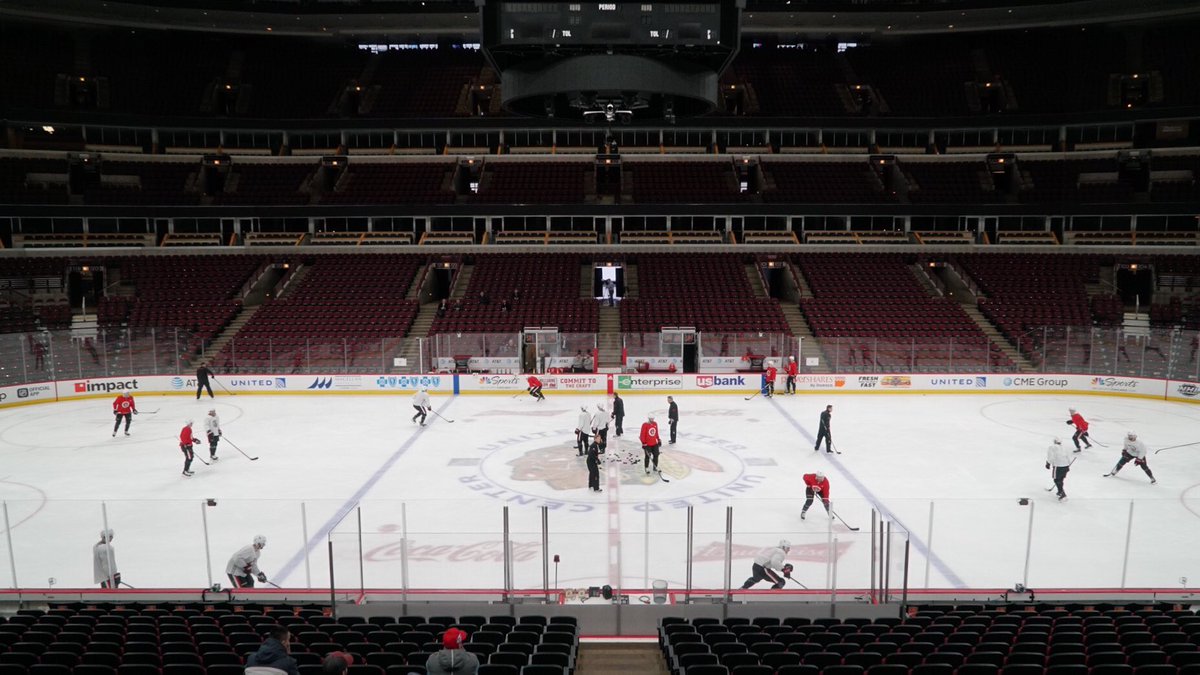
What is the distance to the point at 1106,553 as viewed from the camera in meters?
11.4

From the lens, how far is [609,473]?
56.3 feet

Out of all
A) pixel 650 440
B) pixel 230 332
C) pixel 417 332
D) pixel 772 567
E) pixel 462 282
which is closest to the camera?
pixel 772 567

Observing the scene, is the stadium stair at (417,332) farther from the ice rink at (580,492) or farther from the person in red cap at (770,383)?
the person in red cap at (770,383)

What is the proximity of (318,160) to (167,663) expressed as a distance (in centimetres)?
4024

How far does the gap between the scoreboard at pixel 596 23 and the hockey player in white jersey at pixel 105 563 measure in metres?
9.18

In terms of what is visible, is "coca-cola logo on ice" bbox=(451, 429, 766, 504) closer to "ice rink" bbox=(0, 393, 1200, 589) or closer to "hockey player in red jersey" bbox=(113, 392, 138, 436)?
"ice rink" bbox=(0, 393, 1200, 589)

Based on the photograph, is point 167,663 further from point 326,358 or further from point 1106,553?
point 326,358

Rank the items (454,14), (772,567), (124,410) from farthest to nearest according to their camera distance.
A: (454,14) → (124,410) → (772,567)

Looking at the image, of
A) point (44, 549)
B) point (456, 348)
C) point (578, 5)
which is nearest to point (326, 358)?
point (456, 348)

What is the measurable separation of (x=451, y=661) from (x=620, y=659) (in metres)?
3.38

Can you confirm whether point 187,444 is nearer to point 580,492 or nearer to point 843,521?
point 580,492

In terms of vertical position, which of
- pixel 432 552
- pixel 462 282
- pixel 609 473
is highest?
pixel 462 282

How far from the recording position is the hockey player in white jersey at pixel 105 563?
33.1ft

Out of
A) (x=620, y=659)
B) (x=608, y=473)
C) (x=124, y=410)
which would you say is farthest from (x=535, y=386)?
(x=620, y=659)
